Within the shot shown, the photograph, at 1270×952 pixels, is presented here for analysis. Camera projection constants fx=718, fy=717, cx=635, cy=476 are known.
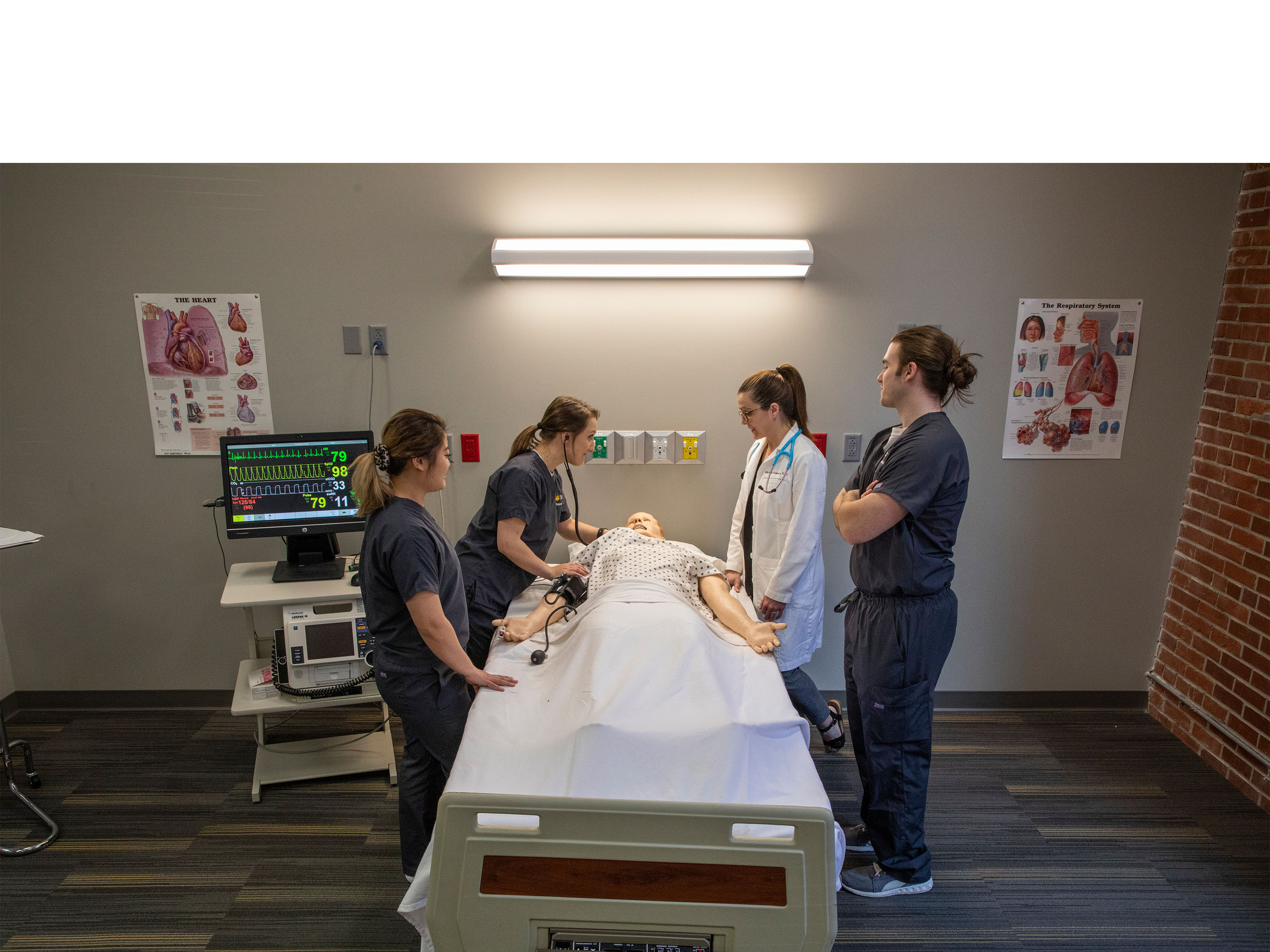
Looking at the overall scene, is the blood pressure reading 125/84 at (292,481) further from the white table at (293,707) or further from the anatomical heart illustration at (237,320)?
the anatomical heart illustration at (237,320)

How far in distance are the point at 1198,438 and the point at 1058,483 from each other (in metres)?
0.58

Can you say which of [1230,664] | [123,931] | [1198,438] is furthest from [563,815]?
[1198,438]

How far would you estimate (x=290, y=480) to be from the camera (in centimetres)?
270

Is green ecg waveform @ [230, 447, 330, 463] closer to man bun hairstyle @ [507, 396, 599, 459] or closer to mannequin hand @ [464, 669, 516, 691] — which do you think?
man bun hairstyle @ [507, 396, 599, 459]

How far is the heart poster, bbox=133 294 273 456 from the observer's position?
9.16 feet

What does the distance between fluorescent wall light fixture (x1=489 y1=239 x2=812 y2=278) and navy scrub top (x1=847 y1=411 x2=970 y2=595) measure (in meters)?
0.95

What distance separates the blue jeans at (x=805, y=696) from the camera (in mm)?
2645

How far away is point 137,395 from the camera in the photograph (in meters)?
2.85

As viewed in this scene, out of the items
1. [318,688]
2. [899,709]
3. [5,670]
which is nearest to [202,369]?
[318,688]

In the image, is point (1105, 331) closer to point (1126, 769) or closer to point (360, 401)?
point (1126, 769)

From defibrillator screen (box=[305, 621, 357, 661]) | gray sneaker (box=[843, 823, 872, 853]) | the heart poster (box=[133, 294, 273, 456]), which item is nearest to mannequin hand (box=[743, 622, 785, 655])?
gray sneaker (box=[843, 823, 872, 853])

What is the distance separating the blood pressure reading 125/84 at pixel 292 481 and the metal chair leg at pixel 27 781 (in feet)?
3.37

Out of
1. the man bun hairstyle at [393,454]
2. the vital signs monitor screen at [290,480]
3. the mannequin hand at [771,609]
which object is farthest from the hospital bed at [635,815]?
the vital signs monitor screen at [290,480]

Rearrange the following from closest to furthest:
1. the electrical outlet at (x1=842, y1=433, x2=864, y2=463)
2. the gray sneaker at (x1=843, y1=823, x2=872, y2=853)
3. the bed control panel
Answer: the bed control panel
the gray sneaker at (x1=843, y1=823, x2=872, y2=853)
the electrical outlet at (x1=842, y1=433, x2=864, y2=463)
